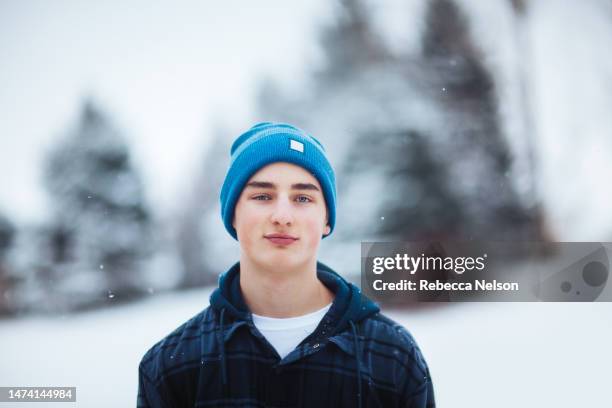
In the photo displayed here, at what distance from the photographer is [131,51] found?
2.02 meters

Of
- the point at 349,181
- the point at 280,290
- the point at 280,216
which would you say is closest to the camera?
the point at 280,216

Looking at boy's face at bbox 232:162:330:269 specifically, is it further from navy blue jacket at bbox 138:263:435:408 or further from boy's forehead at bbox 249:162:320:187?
navy blue jacket at bbox 138:263:435:408

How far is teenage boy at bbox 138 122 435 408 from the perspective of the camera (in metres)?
1.44

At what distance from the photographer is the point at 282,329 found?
1.51 metres

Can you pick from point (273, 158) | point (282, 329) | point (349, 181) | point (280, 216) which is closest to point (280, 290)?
point (282, 329)

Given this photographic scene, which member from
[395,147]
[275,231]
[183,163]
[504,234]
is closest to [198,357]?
[275,231]

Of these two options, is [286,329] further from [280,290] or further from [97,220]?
[97,220]

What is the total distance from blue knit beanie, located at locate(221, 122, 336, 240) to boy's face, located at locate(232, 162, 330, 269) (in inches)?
0.8

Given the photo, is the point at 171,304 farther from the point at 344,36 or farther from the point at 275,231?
the point at 344,36

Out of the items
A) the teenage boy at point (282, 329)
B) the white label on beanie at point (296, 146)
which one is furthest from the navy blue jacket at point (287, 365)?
the white label on beanie at point (296, 146)

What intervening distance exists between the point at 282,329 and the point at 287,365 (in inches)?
4.4

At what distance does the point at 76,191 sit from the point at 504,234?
161cm

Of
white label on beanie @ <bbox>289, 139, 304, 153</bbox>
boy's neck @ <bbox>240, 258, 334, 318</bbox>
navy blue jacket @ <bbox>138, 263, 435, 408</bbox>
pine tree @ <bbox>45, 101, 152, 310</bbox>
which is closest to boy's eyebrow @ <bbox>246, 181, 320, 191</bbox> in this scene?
white label on beanie @ <bbox>289, 139, 304, 153</bbox>

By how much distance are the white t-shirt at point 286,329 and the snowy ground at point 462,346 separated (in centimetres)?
51
